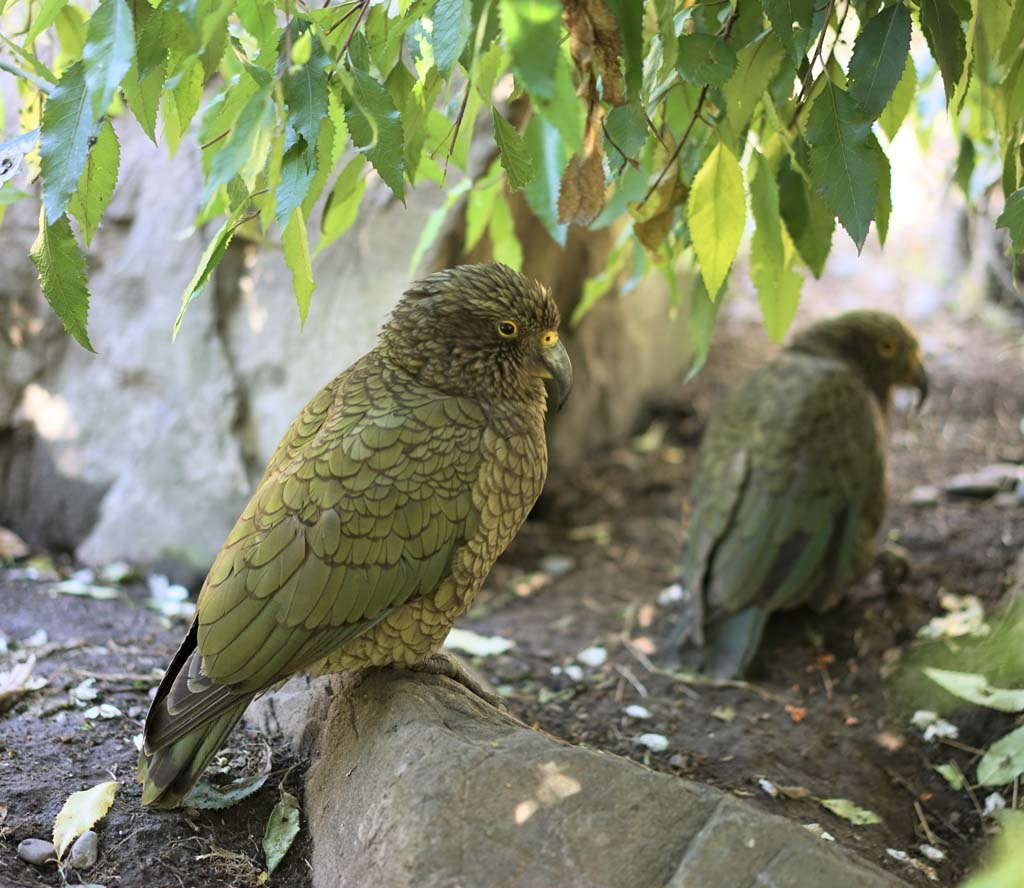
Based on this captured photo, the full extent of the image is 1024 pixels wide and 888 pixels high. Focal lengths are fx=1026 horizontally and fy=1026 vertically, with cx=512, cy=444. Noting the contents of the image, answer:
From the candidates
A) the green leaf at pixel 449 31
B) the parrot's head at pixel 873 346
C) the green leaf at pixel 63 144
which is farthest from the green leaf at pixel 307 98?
the parrot's head at pixel 873 346

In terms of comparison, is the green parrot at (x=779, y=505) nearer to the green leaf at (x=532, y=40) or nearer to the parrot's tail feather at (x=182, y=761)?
the parrot's tail feather at (x=182, y=761)

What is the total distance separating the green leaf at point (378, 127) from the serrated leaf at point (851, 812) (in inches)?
95.7

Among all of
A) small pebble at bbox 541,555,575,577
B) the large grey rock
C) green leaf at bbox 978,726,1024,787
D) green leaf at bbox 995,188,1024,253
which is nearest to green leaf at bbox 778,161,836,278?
green leaf at bbox 995,188,1024,253

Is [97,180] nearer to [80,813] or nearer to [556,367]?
[556,367]

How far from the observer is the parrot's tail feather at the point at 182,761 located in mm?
2674

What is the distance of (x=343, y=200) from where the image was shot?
306cm

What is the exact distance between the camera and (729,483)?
4.63 m

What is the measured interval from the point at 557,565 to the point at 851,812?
8.30ft

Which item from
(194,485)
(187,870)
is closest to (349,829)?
(187,870)

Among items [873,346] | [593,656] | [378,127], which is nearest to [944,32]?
[378,127]

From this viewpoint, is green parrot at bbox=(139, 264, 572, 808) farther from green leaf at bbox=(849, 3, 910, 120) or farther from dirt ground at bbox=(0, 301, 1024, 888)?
green leaf at bbox=(849, 3, 910, 120)

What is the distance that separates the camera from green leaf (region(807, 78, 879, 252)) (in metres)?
2.17

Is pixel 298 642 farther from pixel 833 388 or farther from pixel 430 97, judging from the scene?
pixel 833 388

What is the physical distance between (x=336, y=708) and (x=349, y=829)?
20.5 inches
